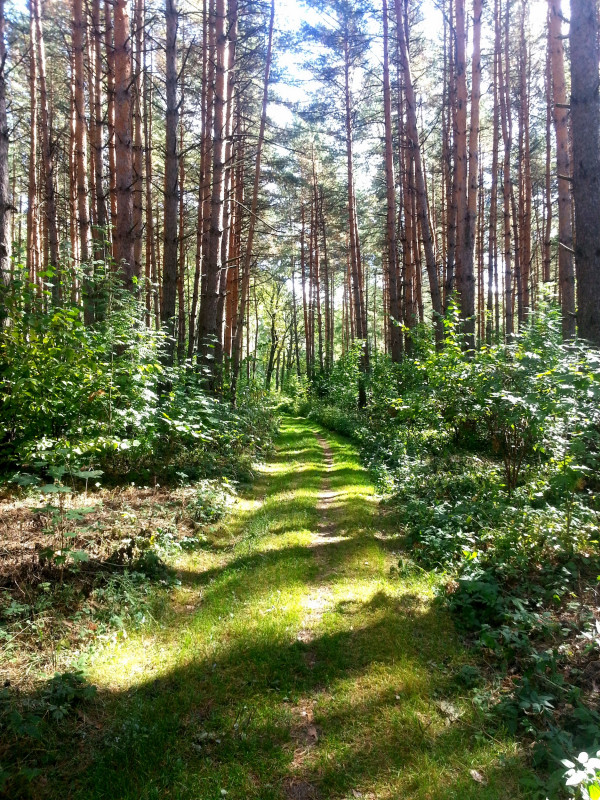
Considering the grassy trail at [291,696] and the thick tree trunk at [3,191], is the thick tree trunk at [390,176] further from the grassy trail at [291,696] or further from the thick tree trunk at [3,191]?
the grassy trail at [291,696]

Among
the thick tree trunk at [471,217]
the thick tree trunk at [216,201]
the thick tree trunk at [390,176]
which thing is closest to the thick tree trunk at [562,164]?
the thick tree trunk at [471,217]

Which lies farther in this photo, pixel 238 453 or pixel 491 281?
pixel 491 281

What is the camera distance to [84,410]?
20.0 feet

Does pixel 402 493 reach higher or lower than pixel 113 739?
higher

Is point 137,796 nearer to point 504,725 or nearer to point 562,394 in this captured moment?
point 504,725

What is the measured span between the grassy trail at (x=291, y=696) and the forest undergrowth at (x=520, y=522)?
29 centimetres

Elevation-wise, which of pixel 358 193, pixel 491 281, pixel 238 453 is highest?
pixel 358 193

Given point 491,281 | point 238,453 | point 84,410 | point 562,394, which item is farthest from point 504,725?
point 491,281

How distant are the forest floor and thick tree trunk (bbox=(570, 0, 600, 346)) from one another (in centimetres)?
472

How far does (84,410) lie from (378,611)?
4363mm

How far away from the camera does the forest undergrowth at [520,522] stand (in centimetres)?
304

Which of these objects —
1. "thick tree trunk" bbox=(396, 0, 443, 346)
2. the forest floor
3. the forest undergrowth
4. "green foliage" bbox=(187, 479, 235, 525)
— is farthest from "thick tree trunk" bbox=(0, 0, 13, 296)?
"thick tree trunk" bbox=(396, 0, 443, 346)

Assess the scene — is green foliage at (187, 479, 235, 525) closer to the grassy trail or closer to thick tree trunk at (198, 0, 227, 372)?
the grassy trail

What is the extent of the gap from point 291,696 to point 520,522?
10.2ft
